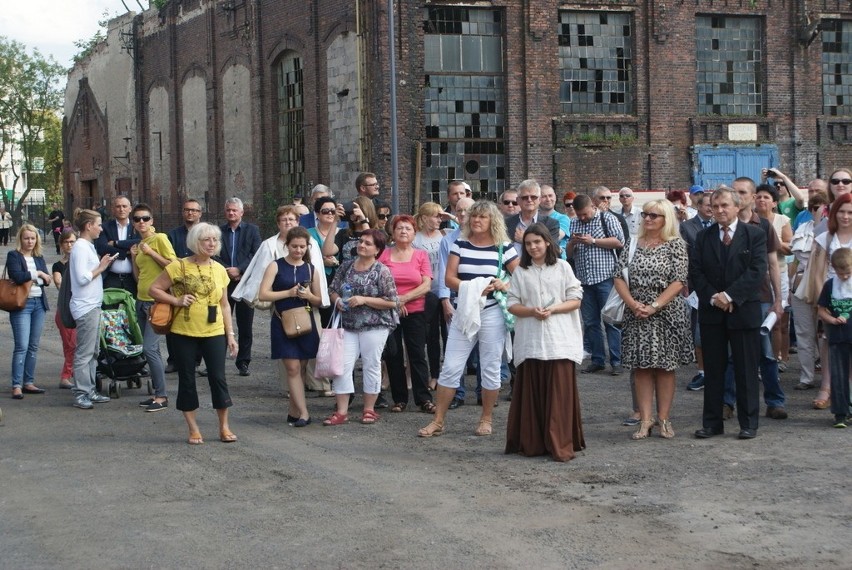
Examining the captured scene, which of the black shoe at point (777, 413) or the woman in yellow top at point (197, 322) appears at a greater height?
the woman in yellow top at point (197, 322)

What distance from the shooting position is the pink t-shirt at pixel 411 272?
446 inches

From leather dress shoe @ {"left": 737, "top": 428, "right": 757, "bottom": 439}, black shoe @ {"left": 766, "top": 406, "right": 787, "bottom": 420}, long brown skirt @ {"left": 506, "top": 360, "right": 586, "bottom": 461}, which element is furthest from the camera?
black shoe @ {"left": 766, "top": 406, "right": 787, "bottom": 420}

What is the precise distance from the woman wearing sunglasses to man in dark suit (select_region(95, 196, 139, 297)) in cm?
594

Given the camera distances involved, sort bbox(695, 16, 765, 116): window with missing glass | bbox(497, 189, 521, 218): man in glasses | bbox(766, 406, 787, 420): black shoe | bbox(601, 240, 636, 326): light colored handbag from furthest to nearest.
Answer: bbox(695, 16, 765, 116): window with missing glass
bbox(497, 189, 521, 218): man in glasses
bbox(766, 406, 787, 420): black shoe
bbox(601, 240, 636, 326): light colored handbag

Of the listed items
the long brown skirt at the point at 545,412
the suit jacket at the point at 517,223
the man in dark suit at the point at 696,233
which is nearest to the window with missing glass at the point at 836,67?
the man in dark suit at the point at 696,233

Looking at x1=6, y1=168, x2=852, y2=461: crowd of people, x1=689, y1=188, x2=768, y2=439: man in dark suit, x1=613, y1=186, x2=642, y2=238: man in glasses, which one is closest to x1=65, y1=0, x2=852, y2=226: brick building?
x1=613, y1=186, x2=642, y2=238: man in glasses

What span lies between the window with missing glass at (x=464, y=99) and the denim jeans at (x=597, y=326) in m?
16.6

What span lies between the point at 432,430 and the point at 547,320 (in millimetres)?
1591

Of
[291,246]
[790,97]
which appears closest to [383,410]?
[291,246]

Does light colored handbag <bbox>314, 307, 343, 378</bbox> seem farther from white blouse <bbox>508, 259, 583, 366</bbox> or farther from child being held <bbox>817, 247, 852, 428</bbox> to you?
child being held <bbox>817, 247, 852, 428</bbox>

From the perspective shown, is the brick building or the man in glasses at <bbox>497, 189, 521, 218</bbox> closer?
the man in glasses at <bbox>497, 189, 521, 218</bbox>

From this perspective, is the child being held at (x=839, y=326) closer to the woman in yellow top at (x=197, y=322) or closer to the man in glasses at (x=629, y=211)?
the woman in yellow top at (x=197, y=322)

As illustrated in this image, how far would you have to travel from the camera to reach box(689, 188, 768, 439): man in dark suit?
980 centimetres

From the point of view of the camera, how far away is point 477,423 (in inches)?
428
